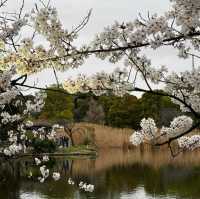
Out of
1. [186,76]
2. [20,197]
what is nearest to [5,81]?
[186,76]

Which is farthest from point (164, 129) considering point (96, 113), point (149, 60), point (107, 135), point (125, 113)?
point (96, 113)

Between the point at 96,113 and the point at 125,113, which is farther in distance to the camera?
the point at 96,113

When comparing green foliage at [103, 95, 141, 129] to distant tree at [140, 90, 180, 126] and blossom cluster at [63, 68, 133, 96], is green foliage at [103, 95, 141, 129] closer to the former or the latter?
distant tree at [140, 90, 180, 126]

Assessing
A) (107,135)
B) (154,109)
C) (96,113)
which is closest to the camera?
(107,135)

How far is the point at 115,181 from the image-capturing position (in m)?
18.8

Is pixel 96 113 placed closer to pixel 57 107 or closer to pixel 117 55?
pixel 57 107

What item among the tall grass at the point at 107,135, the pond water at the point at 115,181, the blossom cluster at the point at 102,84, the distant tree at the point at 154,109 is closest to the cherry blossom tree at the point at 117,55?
the blossom cluster at the point at 102,84

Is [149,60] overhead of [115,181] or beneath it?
overhead

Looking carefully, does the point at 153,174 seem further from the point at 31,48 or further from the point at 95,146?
the point at 31,48

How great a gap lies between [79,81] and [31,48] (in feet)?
1.34

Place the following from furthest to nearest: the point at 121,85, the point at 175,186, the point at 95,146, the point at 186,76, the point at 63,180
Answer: the point at 95,146, the point at 63,180, the point at 175,186, the point at 121,85, the point at 186,76

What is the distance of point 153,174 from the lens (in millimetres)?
20688

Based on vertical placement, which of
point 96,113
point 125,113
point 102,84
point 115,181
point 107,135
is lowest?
point 115,181

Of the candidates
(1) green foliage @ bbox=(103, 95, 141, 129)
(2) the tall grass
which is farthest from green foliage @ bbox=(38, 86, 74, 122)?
(2) the tall grass
